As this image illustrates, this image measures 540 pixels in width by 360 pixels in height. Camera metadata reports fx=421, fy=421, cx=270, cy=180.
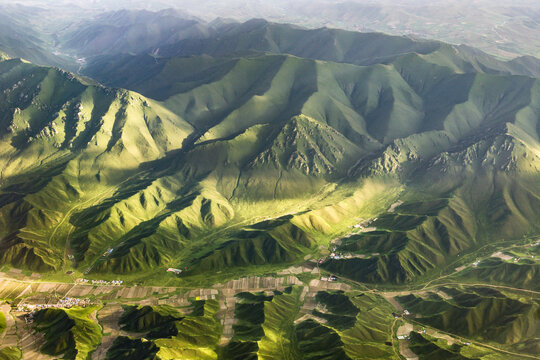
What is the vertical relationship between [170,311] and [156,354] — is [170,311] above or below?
below

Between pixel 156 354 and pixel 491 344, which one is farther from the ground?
pixel 156 354

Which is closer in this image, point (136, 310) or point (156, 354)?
point (156, 354)

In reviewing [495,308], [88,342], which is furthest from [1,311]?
[495,308]

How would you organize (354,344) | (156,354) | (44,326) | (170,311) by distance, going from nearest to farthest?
(156,354) → (354,344) → (44,326) → (170,311)

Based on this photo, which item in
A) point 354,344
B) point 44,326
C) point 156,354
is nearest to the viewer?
point 156,354

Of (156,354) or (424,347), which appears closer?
(156,354)

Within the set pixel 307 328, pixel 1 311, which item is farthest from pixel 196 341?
pixel 1 311

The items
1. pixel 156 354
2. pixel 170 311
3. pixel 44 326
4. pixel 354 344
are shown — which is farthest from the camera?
pixel 170 311

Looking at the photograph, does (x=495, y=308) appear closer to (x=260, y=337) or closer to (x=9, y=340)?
(x=260, y=337)

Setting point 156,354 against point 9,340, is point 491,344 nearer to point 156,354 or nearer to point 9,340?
point 156,354
